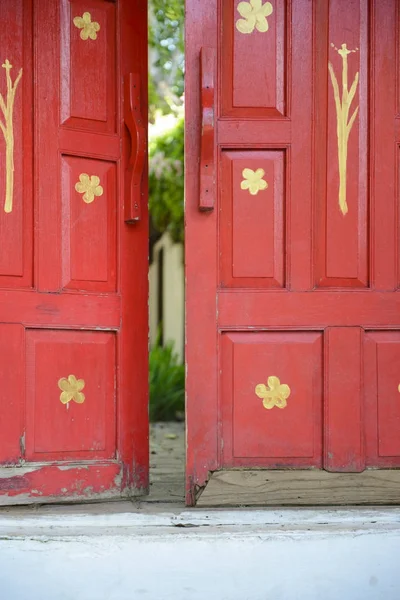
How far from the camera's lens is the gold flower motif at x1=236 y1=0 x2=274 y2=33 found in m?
2.76

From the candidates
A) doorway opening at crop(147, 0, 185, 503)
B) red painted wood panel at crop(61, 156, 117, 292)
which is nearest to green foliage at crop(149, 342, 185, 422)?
doorway opening at crop(147, 0, 185, 503)

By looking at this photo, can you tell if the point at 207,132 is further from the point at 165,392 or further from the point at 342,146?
the point at 165,392

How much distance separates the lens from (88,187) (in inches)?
115

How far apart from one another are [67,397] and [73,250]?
0.53m

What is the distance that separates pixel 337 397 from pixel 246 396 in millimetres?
311

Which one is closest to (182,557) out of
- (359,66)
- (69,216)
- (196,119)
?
(69,216)

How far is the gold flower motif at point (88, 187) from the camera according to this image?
114 inches

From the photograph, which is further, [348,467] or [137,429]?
[137,429]

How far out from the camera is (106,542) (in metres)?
2.40

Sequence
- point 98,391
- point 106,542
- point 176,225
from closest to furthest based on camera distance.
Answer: point 106,542, point 98,391, point 176,225

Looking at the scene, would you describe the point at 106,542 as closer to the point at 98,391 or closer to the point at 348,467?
the point at 98,391

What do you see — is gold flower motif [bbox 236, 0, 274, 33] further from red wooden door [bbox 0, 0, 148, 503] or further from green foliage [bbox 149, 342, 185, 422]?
green foliage [bbox 149, 342, 185, 422]

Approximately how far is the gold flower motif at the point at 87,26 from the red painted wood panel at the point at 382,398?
148cm

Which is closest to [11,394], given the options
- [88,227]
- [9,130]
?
[88,227]
